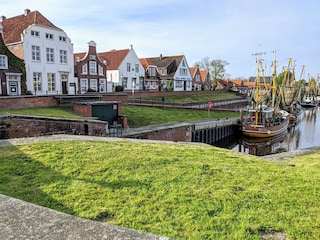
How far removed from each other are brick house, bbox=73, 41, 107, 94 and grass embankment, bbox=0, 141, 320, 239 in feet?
100

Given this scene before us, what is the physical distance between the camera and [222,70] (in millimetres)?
89438

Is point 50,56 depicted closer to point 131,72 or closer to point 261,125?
point 131,72

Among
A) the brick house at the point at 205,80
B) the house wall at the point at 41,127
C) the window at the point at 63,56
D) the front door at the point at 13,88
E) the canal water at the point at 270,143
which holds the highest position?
the window at the point at 63,56

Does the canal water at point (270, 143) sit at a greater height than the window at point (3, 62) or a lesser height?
lesser

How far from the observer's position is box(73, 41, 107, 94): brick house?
37406 mm

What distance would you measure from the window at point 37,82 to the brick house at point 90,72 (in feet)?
20.8

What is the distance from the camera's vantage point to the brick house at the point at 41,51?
2964 centimetres

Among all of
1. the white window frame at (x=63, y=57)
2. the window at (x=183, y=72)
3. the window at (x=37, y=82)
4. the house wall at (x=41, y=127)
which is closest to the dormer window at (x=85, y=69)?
the white window frame at (x=63, y=57)

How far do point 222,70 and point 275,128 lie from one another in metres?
60.6

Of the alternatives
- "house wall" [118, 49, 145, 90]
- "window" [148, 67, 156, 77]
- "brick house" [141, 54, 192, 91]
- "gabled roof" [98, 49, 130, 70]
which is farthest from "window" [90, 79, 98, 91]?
"brick house" [141, 54, 192, 91]

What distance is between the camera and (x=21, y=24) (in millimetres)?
31828

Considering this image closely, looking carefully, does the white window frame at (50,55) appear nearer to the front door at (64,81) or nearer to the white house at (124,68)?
the front door at (64,81)

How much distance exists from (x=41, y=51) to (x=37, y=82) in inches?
144

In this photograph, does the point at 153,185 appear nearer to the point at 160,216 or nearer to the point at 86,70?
the point at 160,216
